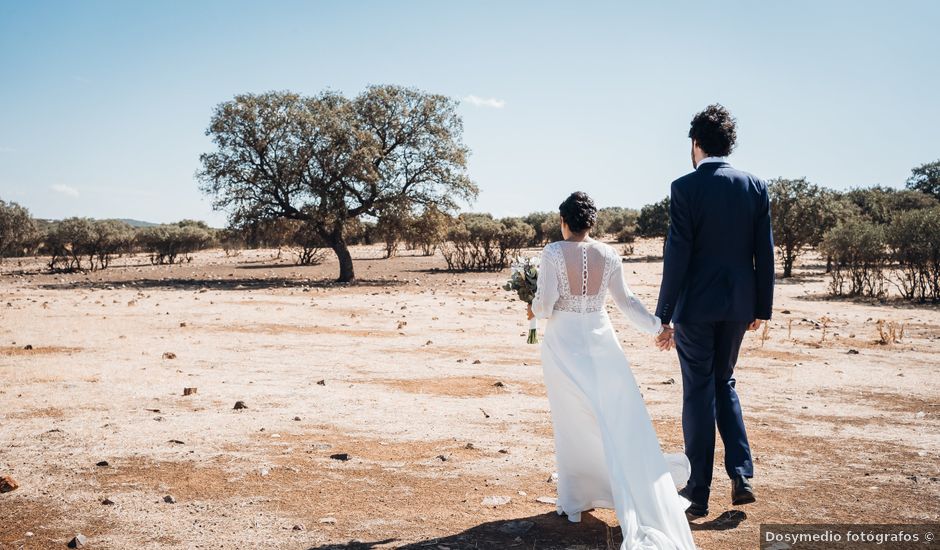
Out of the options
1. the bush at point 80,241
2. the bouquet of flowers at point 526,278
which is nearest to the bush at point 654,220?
the bush at point 80,241

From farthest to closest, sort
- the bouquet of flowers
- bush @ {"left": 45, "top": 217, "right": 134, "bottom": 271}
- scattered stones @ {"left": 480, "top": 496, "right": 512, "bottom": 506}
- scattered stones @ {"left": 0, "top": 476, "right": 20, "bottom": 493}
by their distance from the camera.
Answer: bush @ {"left": 45, "top": 217, "right": 134, "bottom": 271}, the bouquet of flowers, scattered stones @ {"left": 0, "top": 476, "right": 20, "bottom": 493}, scattered stones @ {"left": 480, "top": 496, "right": 512, "bottom": 506}

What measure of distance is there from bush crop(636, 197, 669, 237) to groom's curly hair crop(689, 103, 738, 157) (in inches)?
1944

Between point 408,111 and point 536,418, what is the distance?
1043 inches

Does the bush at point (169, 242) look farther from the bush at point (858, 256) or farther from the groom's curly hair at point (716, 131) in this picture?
the groom's curly hair at point (716, 131)

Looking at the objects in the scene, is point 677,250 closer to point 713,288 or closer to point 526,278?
point 713,288

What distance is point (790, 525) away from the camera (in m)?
4.45

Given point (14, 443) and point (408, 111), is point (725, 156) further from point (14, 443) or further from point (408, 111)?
point (408, 111)

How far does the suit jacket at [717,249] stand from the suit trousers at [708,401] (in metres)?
0.13

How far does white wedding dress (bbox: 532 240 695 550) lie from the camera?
165 inches

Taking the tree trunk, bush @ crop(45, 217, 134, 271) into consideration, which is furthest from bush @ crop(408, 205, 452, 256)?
bush @ crop(45, 217, 134, 271)

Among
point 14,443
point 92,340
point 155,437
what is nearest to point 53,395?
point 14,443

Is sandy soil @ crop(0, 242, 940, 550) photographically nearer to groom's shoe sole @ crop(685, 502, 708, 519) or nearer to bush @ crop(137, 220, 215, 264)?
groom's shoe sole @ crop(685, 502, 708, 519)

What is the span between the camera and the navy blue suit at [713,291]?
15.3ft

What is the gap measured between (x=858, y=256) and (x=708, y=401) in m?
21.2
